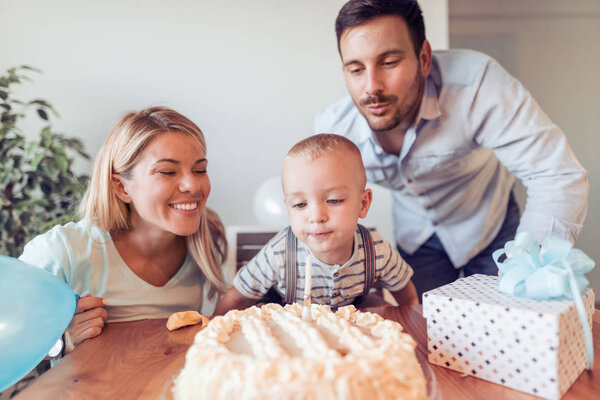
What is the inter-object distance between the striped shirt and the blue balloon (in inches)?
19.3

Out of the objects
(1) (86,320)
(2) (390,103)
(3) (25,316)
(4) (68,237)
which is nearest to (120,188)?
(4) (68,237)

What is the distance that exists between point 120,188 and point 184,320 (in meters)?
0.53

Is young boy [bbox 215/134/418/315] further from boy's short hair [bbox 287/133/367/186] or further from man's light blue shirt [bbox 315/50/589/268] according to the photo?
man's light blue shirt [bbox 315/50/589/268]

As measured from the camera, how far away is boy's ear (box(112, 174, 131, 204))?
4.33 ft

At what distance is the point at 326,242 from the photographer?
1051mm

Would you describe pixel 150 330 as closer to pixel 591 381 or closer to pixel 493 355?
pixel 493 355

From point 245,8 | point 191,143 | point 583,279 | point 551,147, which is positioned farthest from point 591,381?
point 245,8

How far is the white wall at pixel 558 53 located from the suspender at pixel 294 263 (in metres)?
2.47

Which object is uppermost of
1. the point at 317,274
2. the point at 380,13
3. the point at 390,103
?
the point at 380,13

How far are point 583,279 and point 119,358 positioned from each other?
910mm

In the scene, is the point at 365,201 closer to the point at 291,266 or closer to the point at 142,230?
the point at 291,266

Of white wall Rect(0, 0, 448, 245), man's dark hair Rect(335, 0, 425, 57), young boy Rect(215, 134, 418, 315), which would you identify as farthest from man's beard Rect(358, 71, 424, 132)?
white wall Rect(0, 0, 448, 245)

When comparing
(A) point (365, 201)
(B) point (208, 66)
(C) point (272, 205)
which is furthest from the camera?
(B) point (208, 66)

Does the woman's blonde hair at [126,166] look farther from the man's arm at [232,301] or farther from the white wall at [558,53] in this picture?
the white wall at [558,53]
